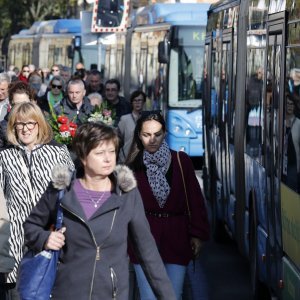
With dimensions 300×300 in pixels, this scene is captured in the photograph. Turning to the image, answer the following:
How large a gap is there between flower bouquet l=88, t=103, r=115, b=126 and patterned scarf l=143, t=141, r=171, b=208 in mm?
4662

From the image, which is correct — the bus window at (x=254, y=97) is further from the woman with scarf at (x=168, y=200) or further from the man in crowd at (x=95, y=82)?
the man in crowd at (x=95, y=82)

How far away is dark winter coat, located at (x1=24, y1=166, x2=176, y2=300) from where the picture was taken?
618cm

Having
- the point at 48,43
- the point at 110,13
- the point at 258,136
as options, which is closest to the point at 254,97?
the point at 258,136

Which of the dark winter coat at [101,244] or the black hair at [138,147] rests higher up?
the black hair at [138,147]

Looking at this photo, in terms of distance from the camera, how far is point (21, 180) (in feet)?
28.0

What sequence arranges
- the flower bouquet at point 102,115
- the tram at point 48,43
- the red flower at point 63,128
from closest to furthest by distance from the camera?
the red flower at point 63,128 < the flower bouquet at point 102,115 < the tram at point 48,43

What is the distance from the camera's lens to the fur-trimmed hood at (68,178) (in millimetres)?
6281

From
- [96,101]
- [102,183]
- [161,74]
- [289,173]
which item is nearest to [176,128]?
[161,74]

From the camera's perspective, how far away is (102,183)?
629cm

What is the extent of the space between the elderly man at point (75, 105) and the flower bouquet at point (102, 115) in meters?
0.17

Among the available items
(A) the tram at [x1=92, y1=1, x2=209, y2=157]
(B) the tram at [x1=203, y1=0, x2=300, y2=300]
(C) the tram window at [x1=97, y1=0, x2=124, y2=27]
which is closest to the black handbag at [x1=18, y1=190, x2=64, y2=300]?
(B) the tram at [x1=203, y1=0, x2=300, y2=300]

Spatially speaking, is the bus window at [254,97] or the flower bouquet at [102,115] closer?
the bus window at [254,97]

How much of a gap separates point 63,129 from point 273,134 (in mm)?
4044

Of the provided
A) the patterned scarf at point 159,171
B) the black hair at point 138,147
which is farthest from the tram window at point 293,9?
the patterned scarf at point 159,171
